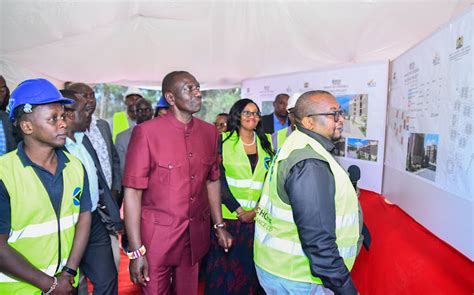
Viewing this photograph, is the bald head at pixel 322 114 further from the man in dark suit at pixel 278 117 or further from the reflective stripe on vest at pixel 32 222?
the man in dark suit at pixel 278 117

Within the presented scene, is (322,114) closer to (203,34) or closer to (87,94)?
(87,94)

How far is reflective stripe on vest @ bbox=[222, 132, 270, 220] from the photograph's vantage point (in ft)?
10.2

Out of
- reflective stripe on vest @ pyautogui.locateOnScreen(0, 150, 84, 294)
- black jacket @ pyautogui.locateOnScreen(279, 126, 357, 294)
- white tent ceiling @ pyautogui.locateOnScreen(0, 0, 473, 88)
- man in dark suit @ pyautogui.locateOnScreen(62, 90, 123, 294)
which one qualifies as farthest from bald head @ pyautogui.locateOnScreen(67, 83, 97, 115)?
black jacket @ pyautogui.locateOnScreen(279, 126, 357, 294)

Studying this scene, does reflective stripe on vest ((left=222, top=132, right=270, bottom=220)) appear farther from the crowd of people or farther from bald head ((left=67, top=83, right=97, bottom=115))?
bald head ((left=67, top=83, right=97, bottom=115))

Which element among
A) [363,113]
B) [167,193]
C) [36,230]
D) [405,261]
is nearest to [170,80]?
[167,193]

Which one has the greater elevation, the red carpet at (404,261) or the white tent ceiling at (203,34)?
the white tent ceiling at (203,34)

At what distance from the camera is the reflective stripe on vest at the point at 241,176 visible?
309 cm

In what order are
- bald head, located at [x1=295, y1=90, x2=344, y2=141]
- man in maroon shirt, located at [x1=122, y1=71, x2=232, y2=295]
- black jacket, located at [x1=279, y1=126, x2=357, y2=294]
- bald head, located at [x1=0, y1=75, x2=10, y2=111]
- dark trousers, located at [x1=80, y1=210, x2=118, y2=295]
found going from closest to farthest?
black jacket, located at [x1=279, y1=126, x2=357, y2=294] → bald head, located at [x1=295, y1=90, x2=344, y2=141] → man in maroon shirt, located at [x1=122, y1=71, x2=232, y2=295] → dark trousers, located at [x1=80, y1=210, x2=118, y2=295] → bald head, located at [x1=0, y1=75, x2=10, y2=111]

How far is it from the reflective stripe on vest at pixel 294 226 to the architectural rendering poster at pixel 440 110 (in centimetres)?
61

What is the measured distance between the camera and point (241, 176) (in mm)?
3104

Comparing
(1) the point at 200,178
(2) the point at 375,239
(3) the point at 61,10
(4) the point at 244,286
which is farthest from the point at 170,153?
(3) the point at 61,10

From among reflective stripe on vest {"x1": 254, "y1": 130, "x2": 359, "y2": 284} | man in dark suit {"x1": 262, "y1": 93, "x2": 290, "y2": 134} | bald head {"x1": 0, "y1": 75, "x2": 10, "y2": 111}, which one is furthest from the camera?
man in dark suit {"x1": 262, "y1": 93, "x2": 290, "y2": 134}

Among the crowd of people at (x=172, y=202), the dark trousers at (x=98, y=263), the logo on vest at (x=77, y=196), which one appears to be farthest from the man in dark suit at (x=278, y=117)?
the logo on vest at (x=77, y=196)

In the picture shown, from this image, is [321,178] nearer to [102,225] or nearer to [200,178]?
[200,178]
